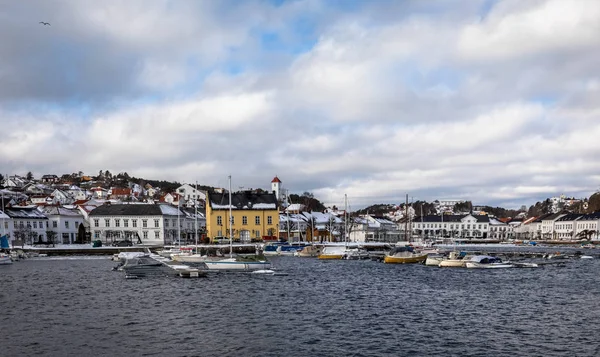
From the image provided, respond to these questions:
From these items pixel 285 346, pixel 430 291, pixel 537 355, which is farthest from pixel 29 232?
pixel 537 355

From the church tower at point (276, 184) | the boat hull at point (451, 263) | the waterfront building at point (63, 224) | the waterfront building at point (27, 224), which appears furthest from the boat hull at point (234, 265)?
the church tower at point (276, 184)

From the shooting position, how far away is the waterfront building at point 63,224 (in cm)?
10975

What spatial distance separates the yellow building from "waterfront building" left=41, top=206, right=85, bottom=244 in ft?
93.5

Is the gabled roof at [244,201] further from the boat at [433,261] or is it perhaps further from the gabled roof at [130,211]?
the boat at [433,261]

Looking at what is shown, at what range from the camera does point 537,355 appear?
20.5 meters

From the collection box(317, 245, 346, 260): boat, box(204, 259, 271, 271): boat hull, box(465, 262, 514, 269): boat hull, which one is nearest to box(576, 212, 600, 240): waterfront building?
box(317, 245, 346, 260): boat

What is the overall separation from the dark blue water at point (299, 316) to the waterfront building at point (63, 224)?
217ft

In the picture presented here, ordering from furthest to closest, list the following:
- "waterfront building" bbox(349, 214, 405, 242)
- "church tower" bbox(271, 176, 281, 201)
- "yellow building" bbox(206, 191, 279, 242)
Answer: "waterfront building" bbox(349, 214, 405, 242) → "church tower" bbox(271, 176, 281, 201) → "yellow building" bbox(206, 191, 279, 242)

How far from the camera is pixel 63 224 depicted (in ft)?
366

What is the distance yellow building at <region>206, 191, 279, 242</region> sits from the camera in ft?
348

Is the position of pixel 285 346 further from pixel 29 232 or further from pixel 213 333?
pixel 29 232

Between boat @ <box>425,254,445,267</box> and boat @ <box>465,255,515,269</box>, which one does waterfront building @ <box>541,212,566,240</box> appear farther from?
boat @ <box>425,254,445,267</box>

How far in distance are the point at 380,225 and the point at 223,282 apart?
13115 cm

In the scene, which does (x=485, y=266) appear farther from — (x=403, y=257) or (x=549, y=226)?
(x=549, y=226)
